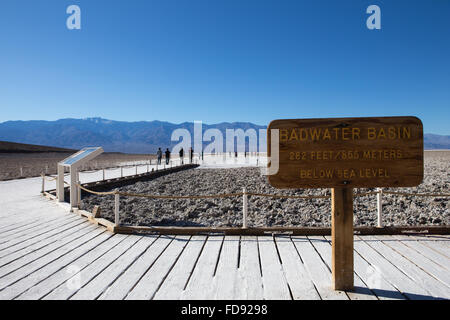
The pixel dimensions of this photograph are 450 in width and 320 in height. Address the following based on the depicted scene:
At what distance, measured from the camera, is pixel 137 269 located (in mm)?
3564

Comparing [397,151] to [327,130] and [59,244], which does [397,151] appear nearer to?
[327,130]

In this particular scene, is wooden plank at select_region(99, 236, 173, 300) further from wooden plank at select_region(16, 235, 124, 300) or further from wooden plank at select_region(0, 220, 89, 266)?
wooden plank at select_region(0, 220, 89, 266)

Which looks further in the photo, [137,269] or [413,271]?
[137,269]

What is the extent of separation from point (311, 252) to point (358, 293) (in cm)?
117

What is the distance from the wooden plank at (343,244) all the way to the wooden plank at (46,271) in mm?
3448

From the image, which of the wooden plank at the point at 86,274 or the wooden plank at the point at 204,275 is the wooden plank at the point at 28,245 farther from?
the wooden plank at the point at 204,275

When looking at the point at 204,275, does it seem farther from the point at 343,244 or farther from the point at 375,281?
the point at 375,281

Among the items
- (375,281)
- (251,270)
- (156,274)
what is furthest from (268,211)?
(156,274)

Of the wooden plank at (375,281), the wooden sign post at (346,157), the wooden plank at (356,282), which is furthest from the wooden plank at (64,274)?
the wooden plank at (375,281)

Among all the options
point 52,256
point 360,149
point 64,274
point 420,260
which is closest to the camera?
point 360,149

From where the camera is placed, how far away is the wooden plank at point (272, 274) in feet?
9.59

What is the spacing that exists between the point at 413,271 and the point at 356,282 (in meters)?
0.88
